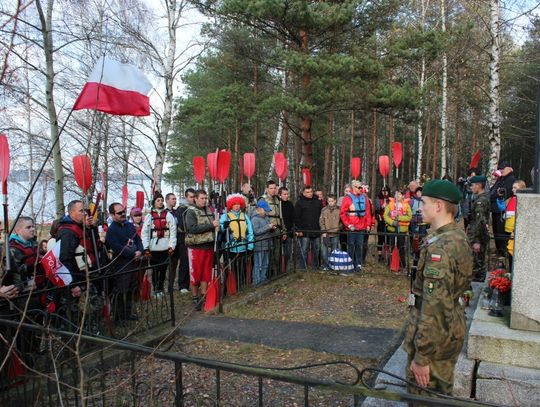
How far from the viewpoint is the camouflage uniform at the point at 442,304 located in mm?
2584

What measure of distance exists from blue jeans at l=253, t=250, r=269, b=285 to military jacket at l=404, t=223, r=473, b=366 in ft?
18.5

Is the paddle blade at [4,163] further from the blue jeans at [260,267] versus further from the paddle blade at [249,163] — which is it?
the paddle blade at [249,163]

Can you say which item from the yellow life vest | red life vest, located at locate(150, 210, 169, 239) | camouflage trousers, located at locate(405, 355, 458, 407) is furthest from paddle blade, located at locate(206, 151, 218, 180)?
camouflage trousers, located at locate(405, 355, 458, 407)

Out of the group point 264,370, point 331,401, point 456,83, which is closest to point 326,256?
point 331,401

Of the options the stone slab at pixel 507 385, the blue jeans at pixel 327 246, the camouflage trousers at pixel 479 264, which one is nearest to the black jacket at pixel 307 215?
the blue jeans at pixel 327 246

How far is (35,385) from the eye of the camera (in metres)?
4.02

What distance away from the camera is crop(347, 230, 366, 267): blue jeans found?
30.9ft

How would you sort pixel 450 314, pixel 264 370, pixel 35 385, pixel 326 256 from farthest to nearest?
pixel 326 256 → pixel 35 385 → pixel 450 314 → pixel 264 370

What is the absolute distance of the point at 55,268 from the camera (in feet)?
16.7

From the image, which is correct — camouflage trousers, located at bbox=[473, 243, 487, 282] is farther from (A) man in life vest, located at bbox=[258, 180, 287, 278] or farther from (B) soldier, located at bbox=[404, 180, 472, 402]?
(B) soldier, located at bbox=[404, 180, 472, 402]

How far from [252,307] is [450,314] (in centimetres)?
487

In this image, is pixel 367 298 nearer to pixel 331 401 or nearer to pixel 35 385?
pixel 331 401

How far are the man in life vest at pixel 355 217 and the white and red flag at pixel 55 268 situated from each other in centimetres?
577

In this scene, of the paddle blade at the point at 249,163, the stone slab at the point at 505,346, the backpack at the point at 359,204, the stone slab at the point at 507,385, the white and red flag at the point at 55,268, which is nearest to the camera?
the stone slab at the point at 507,385
